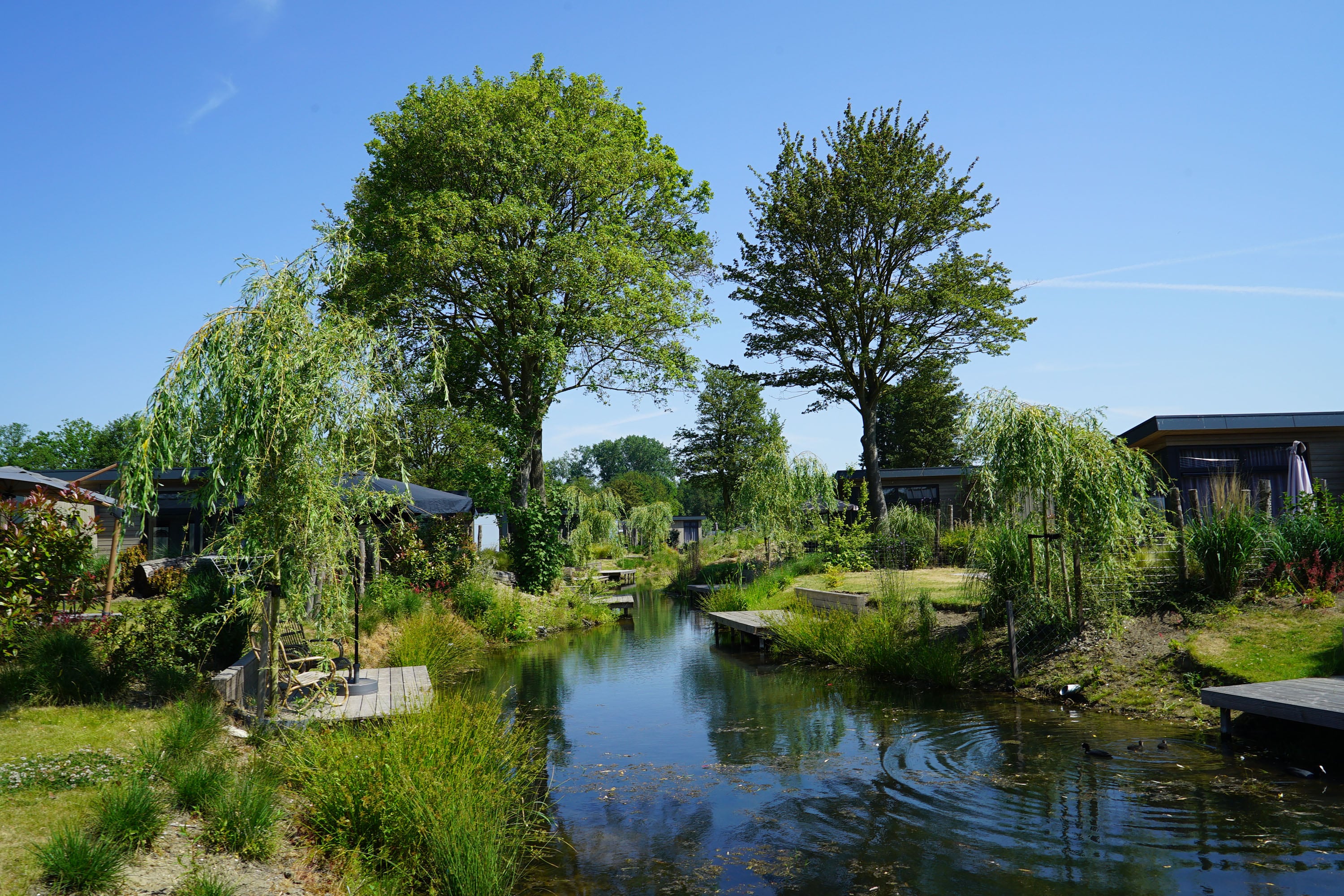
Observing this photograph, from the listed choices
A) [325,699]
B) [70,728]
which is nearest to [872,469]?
[325,699]

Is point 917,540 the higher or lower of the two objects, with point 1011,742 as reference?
higher

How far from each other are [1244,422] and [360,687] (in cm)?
2228

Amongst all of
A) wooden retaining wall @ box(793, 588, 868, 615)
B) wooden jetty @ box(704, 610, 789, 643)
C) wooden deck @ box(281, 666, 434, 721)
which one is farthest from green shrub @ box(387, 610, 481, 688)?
wooden retaining wall @ box(793, 588, 868, 615)

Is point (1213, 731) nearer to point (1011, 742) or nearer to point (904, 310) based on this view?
point (1011, 742)

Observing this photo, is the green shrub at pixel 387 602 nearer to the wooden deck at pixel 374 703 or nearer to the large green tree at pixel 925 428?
the wooden deck at pixel 374 703

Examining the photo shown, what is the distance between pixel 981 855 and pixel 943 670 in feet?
20.5

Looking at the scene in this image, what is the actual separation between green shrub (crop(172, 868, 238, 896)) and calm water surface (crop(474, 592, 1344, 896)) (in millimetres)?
2134

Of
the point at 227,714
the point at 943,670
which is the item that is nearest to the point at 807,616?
the point at 943,670

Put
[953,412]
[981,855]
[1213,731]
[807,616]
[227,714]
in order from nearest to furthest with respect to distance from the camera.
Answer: [981,855]
[227,714]
[1213,731]
[807,616]
[953,412]

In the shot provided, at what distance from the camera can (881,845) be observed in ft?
21.3

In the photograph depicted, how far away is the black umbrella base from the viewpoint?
9.74 meters

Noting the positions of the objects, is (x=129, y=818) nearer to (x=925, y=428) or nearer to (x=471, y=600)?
(x=471, y=600)

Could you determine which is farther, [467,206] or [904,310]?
[904,310]

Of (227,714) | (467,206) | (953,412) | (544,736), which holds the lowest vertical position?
(544,736)
